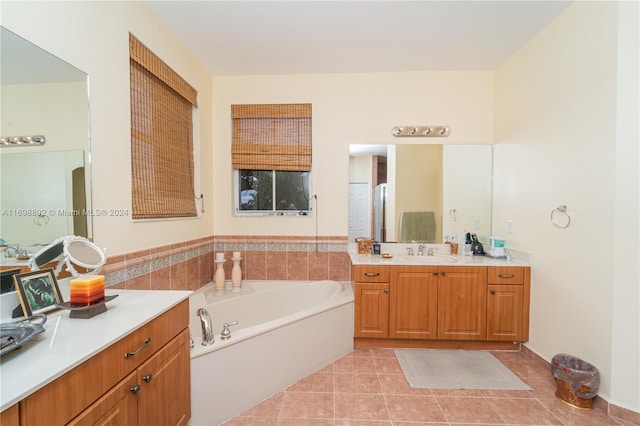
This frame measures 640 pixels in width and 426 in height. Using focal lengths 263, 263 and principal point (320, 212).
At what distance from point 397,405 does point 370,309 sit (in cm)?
77

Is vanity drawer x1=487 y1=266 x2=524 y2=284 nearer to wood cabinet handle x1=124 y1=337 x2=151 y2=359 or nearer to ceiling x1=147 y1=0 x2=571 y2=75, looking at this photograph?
ceiling x1=147 y1=0 x2=571 y2=75

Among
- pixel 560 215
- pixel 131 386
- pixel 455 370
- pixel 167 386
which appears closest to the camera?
pixel 131 386

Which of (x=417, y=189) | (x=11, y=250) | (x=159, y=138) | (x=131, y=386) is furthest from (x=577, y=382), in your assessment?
(x=159, y=138)

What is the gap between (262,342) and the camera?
5.96 feet

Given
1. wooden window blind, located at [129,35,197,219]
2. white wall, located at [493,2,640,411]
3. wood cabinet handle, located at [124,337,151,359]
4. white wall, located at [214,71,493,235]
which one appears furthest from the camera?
white wall, located at [214,71,493,235]

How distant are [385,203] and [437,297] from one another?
1.07 m

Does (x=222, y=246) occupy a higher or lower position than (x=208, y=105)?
lower

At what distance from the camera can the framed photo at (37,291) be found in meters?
1.03

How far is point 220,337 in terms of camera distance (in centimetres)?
169

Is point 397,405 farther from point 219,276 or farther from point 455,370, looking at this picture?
point 219,276

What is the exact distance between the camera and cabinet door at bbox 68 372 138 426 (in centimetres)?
83

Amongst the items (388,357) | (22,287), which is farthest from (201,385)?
(388,357)

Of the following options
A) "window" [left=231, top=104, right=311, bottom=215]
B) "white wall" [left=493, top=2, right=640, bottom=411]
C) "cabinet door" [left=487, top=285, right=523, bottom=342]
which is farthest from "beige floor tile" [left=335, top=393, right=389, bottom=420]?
"window" [left=231, top=104, right=311, bottom=215]

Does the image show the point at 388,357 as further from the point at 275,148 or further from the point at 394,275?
the point at 275,148
